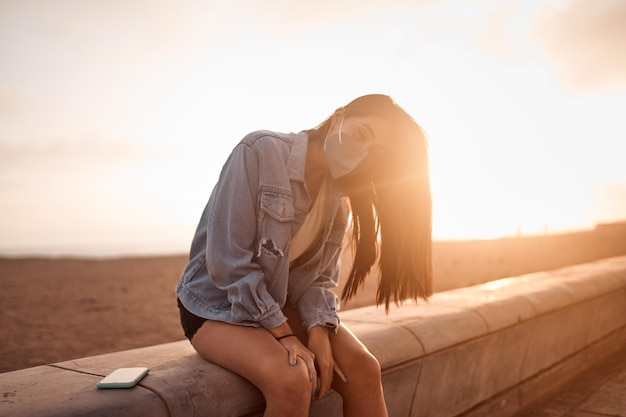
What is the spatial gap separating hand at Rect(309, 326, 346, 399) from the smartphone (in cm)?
64

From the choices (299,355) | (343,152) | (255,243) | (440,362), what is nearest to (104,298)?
(440,362)

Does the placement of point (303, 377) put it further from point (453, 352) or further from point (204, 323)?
point (453, 352)

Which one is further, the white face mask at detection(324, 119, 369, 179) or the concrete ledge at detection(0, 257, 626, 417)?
the white face mask at detection(324, 119, 369, 179)

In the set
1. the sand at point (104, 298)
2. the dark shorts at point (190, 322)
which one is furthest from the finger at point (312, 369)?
the sand at point (104, 298)

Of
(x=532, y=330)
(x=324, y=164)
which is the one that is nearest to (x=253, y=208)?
(x=324, y=164)

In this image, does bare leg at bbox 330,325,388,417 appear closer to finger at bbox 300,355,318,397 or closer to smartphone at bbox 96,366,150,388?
finger at bbox 300,355,318,397

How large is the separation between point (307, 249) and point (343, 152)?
1.63ft

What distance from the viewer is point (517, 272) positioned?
11.4m

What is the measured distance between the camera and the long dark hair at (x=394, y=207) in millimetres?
2486

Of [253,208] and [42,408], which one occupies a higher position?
[253,208]

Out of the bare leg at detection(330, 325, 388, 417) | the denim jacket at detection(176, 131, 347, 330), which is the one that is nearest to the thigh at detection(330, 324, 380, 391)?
the bare leg at detection(330, 325, 388, 417)

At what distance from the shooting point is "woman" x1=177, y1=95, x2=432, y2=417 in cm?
207

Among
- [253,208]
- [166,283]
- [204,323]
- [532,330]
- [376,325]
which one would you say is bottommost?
[166,283]

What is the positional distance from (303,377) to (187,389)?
1.29 ft
